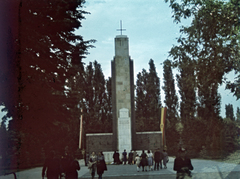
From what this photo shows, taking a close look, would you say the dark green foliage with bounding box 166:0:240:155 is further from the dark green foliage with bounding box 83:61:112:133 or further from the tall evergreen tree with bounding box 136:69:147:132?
the tall evergreen tree with bounding box 136:69:147:132

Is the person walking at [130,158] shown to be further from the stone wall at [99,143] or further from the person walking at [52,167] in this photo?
the person walking at [52,167]

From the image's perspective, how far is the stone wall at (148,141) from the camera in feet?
117

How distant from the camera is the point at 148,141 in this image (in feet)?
118

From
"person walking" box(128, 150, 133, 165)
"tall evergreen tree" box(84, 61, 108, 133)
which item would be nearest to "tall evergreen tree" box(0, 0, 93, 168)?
"person walking" box(128, 150, 133, 165)

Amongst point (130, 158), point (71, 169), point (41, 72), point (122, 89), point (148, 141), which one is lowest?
point (130, 158)

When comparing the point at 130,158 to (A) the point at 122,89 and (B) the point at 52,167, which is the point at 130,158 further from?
(B) the point at 52,167

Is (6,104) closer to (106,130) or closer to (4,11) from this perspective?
(4,11)

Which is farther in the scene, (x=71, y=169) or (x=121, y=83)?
(x=121, y=83)

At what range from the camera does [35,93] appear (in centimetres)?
1469

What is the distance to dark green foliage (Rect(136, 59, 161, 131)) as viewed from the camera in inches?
2046

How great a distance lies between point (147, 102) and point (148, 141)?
18.3 m

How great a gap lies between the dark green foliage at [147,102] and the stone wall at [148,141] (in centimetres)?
1498

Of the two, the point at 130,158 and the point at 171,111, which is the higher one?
the point at 171,111

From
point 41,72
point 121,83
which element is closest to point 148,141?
point 121,83
